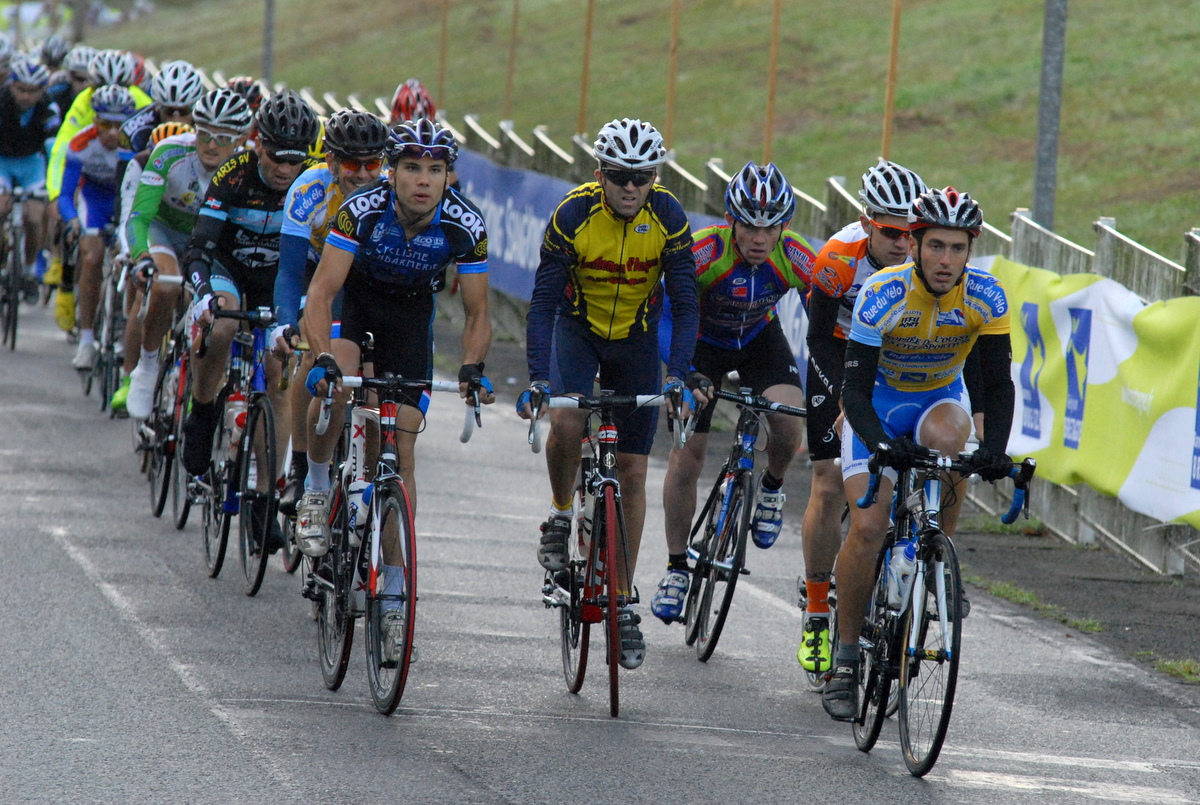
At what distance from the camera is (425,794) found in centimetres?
578

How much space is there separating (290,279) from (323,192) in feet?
1.88

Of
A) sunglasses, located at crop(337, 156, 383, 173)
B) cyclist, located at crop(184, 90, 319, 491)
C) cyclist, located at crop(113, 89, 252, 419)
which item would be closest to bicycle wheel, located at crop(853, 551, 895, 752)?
sunglasses, located at crop(337, 156, 383, 173)

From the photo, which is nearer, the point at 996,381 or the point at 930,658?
the point at 930,658

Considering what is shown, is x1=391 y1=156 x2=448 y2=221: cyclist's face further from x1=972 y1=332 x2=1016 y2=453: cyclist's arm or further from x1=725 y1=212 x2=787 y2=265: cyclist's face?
x1=972 y1=332 x2=1016 y2=453: cyclist's arm

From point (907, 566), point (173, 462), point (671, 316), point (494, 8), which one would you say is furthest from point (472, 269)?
point (494, 8)

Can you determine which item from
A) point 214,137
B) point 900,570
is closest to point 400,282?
point 900,570

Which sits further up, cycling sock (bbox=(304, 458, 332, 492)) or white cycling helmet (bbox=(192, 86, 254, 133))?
white cycling helmet (bbox=(192, 86, 254, 133))

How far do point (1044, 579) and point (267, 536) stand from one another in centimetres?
461

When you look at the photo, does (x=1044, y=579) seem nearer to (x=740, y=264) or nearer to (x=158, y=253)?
(x=740, y=264)

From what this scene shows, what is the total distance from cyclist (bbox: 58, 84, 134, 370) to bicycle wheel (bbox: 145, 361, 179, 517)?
12.0ft

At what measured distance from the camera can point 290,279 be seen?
7.69 meters

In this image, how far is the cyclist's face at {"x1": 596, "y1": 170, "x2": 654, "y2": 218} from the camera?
7.41 m

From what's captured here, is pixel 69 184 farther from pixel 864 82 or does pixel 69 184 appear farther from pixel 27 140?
pixel 864 82

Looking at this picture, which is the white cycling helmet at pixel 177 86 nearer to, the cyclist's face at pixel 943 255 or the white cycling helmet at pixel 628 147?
the white cycling helmet at pixel 628 147
